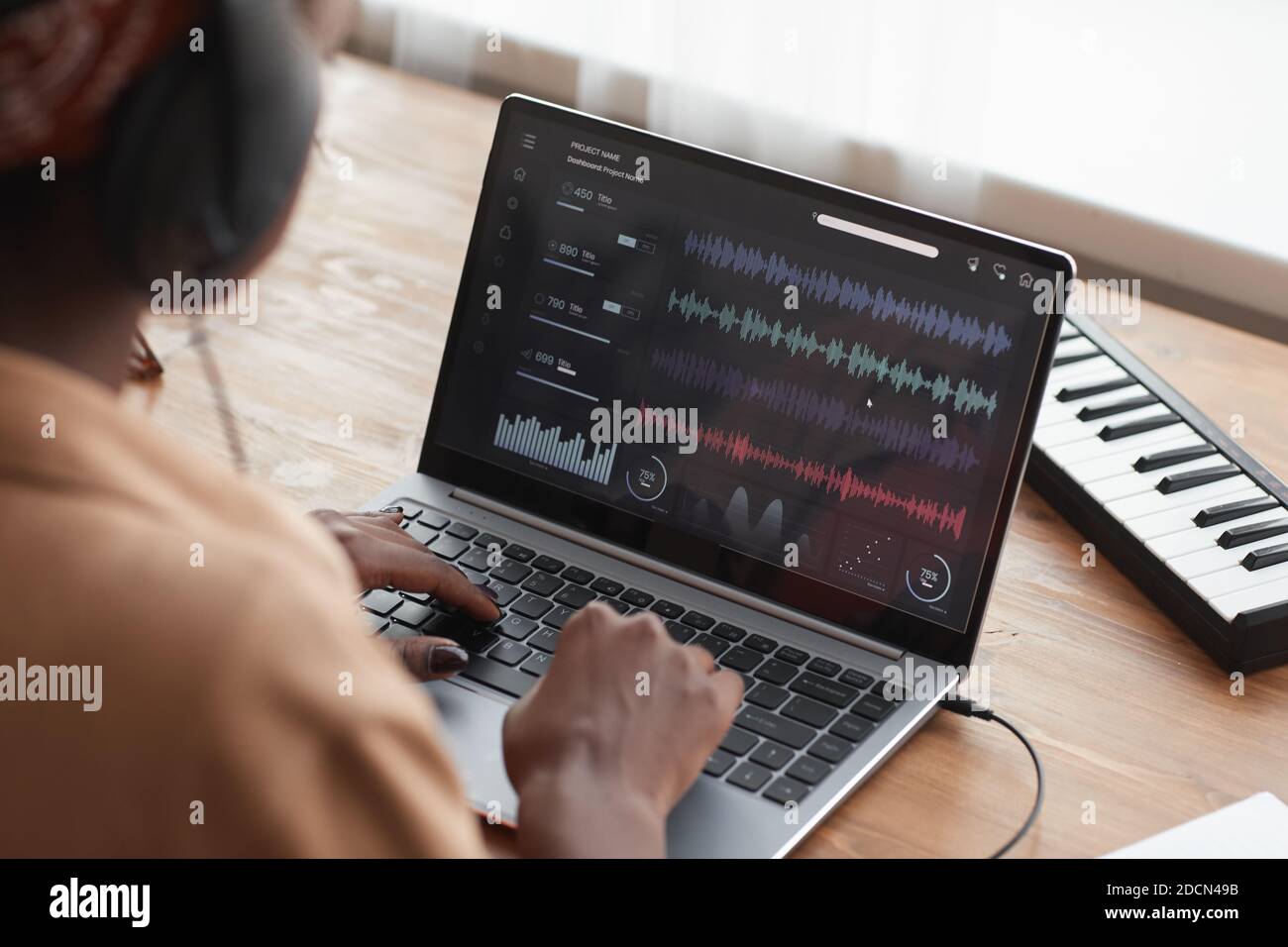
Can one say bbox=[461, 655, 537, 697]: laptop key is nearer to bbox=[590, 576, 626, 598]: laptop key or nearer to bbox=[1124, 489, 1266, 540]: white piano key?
bbox=[590, 576, 626, 598]: laptop key

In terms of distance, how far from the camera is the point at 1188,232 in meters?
2.28

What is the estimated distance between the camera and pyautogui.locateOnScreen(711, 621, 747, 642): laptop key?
3.11 feet

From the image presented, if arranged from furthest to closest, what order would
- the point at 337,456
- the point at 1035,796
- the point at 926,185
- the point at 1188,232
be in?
the point at 926,185, the point at 1188,232, the point at 337,456, the point at 1035,796

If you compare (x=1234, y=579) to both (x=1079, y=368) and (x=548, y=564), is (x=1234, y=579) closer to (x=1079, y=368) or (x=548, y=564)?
(x=1079, y=368)

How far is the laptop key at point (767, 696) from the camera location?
2.91 ft

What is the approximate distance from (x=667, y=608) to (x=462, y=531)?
178 mm

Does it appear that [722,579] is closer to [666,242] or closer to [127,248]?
[666,242]

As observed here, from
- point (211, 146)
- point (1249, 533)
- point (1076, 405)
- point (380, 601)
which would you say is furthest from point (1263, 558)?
point (211, 146)

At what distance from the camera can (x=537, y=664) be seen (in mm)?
919

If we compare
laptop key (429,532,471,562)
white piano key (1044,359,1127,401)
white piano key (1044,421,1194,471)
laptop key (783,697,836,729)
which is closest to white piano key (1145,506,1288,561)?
white piano key (1044,421,1194,471)

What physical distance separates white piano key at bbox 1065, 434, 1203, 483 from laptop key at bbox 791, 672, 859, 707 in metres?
0.34
